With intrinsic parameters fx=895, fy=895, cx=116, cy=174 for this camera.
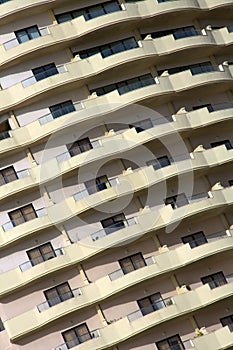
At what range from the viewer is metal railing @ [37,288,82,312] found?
55.1m

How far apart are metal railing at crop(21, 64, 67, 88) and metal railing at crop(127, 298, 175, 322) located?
620 inches

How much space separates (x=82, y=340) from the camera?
5538cm

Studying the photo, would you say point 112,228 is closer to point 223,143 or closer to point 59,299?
point 59,299

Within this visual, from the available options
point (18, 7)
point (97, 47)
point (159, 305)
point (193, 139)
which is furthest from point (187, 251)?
point (18, 7)

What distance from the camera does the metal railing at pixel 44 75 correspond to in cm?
5644

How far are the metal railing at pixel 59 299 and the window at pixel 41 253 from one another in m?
2.49

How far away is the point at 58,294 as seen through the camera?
55719 mm

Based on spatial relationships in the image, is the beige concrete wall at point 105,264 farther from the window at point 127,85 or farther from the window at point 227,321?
the window at point 127,85

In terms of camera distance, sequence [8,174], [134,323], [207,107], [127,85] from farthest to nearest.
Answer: [207,107], [127,85], [8,174], [134,323]

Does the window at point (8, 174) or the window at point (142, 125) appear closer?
the window at point (8, 174)

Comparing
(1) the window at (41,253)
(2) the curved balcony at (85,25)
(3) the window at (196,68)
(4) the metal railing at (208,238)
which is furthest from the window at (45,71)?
(4) the metal railing at (208,238)

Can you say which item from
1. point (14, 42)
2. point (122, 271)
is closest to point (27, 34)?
point (14, 42)

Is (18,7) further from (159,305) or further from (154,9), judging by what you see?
(159,305)

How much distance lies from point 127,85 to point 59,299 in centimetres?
1444
